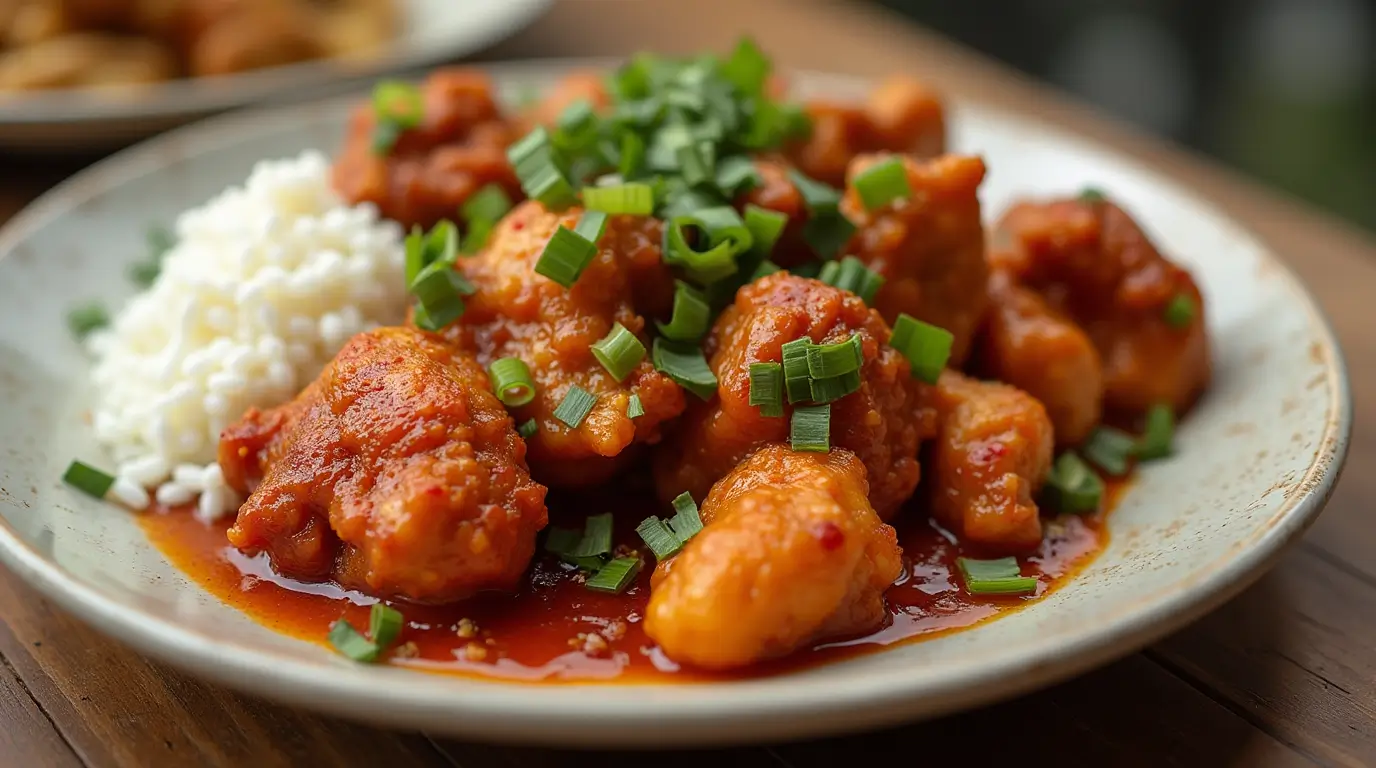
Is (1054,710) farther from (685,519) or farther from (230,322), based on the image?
(230,322)

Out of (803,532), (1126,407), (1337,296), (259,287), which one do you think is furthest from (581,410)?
(1337,296)

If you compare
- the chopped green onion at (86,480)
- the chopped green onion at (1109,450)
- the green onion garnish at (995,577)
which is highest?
the chopped green onion at (1109,450)

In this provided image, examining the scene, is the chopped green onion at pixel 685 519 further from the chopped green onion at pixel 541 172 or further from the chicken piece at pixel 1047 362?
the chicken piece at pixel 1047 362

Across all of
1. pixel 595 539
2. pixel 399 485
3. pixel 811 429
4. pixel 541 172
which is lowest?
pixel 595 539

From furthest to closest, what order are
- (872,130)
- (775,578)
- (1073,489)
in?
(872,130) → (1073,489) → (775,578)

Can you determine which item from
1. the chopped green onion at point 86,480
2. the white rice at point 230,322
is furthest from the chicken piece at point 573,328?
the chopped green onion at point 86,480

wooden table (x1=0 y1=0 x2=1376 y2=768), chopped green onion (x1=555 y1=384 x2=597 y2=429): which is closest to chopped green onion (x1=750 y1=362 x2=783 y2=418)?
chopped green onion (x1=555 y1=384 x2=597 y2=429)

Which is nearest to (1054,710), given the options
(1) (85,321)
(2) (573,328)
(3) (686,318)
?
(3) (686,318)
